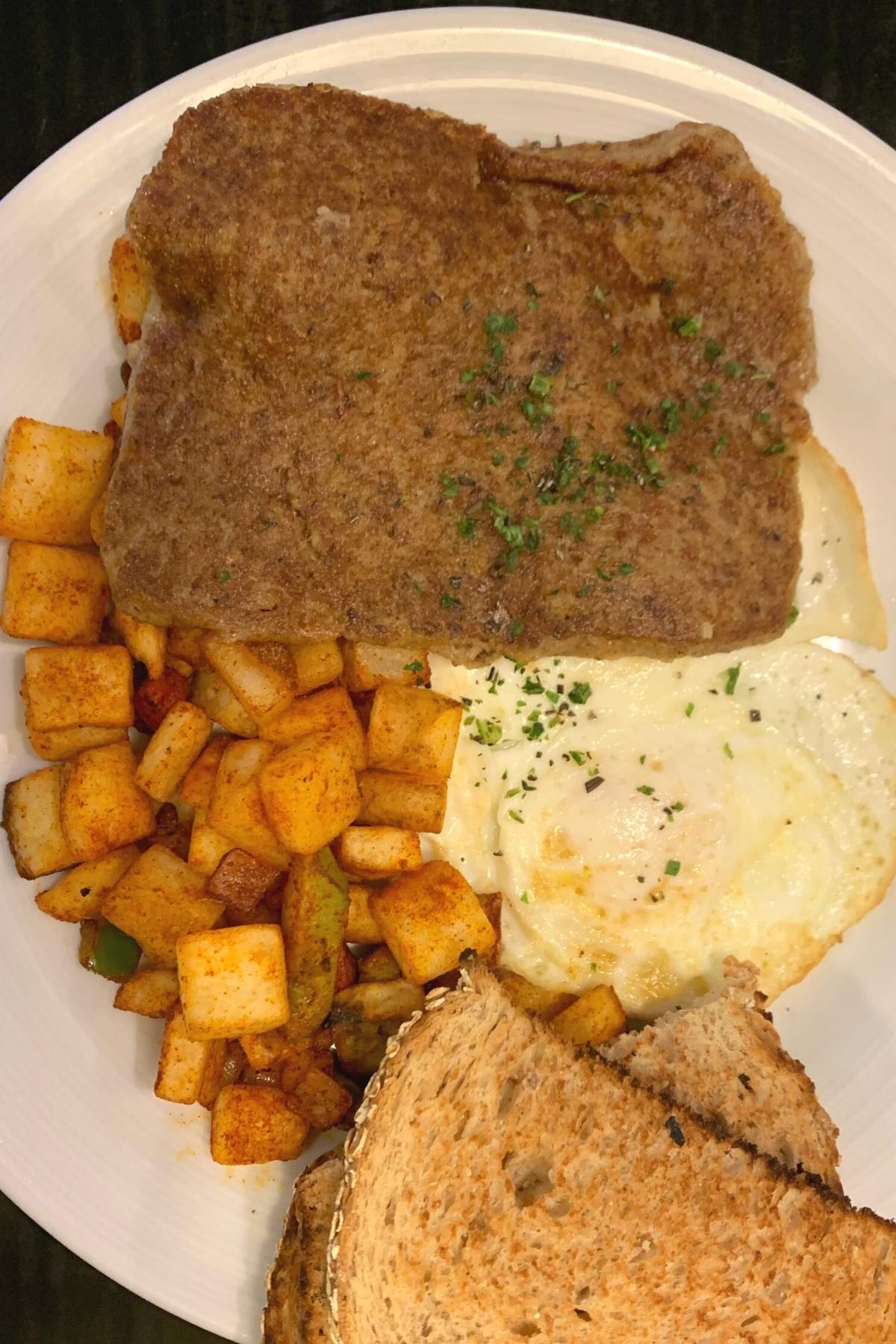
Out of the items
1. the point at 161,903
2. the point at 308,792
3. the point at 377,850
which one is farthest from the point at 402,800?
the point at 161,903

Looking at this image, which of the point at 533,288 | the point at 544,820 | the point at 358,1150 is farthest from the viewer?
the point at 544,820

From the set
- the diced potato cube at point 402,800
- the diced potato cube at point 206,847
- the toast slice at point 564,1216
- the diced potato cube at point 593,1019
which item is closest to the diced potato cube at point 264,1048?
the toast slice at point 564,1216

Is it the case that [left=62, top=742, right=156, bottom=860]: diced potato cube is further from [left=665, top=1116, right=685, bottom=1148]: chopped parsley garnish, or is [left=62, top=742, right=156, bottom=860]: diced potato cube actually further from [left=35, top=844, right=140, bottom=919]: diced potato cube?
[left=665, top=1116, right=685, bottom=1148]: chopped parsley garnish

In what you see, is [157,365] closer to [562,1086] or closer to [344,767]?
[344,767]

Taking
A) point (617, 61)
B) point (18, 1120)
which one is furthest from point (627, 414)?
point (18, 1120)

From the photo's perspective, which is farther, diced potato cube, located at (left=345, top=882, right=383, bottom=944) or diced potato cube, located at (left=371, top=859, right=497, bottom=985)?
diced potato cube, located at (left=345, top=882, right=383, bottom=944)

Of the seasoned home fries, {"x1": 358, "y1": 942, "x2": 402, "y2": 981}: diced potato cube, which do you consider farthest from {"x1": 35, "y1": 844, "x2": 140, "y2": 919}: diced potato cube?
{"x1": 358, "y1": 942, "x2": 402, "y2": 981}: diced potato cube

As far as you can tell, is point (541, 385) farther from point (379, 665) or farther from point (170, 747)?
point (170, 747)
